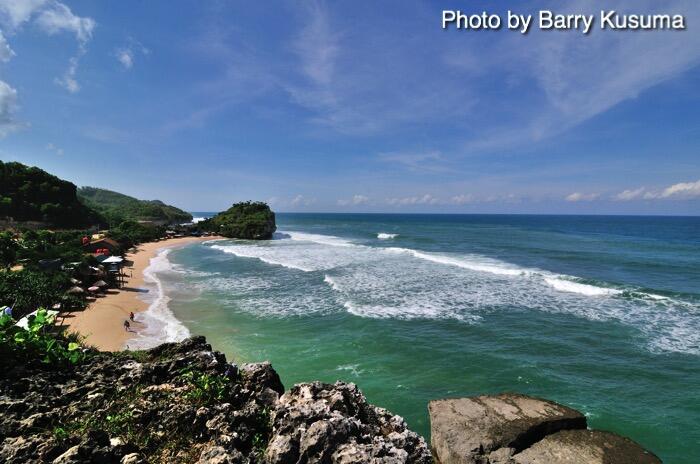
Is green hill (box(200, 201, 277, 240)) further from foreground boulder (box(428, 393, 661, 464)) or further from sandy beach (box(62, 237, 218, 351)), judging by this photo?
foreground boulder (box(428, 393, 661, 464))

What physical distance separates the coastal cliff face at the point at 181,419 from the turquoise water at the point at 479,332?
6.36m

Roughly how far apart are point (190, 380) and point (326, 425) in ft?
10.4

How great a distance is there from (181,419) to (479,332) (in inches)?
657

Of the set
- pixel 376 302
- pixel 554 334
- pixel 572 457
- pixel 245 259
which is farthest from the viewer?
pixel 245 259

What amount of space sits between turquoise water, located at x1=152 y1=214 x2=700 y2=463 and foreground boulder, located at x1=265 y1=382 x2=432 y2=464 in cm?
576

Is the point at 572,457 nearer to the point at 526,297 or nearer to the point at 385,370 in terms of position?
the point at 385,370

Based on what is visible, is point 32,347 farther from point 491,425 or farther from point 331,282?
point 331,282

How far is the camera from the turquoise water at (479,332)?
507 inches

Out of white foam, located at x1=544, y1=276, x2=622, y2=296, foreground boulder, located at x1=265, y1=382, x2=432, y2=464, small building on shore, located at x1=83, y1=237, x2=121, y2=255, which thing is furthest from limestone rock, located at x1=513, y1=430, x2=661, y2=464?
small building on shore, located at x1=83, y1=237, x2=121, y2=255

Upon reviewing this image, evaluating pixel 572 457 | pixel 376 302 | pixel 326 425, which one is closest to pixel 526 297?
pixel 376 302

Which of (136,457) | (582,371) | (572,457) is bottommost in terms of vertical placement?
(582,371)

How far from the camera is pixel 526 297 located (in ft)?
84.5

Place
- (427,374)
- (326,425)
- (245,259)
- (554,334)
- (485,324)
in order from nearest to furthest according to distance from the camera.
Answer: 1. (326,425)
2. (427,374)
3. (554,334)
4. (485,324)
5. (245,259)

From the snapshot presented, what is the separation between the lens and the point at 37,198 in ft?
201
